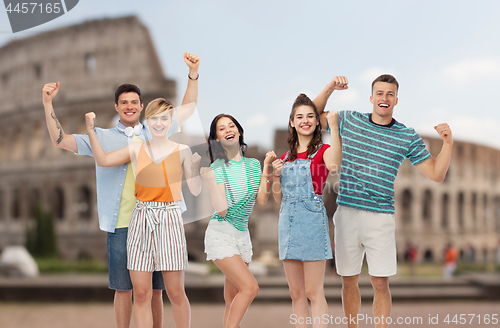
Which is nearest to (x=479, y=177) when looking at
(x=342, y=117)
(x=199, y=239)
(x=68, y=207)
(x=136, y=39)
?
(x=199, y=239)

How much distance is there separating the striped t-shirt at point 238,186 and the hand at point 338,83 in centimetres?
74

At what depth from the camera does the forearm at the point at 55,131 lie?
285 centimetres

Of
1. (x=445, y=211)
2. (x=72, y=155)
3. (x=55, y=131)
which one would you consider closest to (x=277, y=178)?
(x=55, y=131)

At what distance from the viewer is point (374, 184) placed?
2838 mm

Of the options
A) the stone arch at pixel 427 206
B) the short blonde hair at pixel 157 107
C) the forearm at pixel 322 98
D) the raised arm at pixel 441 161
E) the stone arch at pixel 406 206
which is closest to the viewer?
the short blonde hair at pixel 157 107

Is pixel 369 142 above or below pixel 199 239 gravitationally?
above

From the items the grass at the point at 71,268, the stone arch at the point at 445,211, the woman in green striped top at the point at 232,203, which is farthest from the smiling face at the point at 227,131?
the stone arch at the point at 445,211

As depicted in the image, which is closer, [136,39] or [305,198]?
[305,198]

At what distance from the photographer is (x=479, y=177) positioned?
1026 inches

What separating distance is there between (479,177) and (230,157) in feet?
88.2

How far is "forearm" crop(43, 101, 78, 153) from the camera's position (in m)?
2.85

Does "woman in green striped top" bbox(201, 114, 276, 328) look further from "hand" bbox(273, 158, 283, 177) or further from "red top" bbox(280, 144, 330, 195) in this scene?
"red top" bbox(280, 144, 330, 195)

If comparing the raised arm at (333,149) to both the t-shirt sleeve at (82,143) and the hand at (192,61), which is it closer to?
the hand at (192,61)

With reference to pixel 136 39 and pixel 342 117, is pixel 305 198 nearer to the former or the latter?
pixel 342 117
